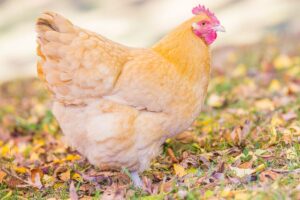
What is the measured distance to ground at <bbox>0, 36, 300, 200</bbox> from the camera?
370 cm

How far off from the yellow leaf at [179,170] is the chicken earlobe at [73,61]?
772 millimetres

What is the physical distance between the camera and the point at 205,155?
4379 millimetres

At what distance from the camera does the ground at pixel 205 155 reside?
3699 mm

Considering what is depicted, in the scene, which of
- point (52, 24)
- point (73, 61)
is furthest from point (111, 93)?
point (52, 24)

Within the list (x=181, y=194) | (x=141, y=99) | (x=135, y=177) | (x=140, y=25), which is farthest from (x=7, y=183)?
(x=140, y=25)

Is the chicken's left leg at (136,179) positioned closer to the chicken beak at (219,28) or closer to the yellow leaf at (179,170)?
the yellow leaf at (179,170)

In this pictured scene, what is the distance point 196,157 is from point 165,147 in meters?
0.51

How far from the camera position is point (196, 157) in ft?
14.5

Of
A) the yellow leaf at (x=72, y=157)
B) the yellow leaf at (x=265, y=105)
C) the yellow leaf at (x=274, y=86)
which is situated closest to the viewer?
the yellow leaf at (x=72, y=157)

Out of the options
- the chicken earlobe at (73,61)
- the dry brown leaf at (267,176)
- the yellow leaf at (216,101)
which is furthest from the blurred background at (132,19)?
the dry brown leaf at (267,176)

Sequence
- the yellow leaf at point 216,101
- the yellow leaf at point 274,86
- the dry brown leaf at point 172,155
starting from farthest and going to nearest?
1. the yellow leaf at point 274,86
2. the yellow leaf at point 216,101
3. the dry brown leaf at point 172,155

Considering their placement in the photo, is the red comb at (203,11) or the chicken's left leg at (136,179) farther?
the red comb at (203,11)

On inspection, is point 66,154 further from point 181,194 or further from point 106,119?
point 181,194

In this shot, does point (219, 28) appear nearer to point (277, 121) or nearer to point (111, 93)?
point (111, 93)
